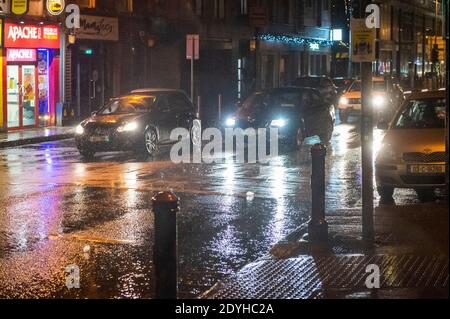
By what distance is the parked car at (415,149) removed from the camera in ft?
40.1

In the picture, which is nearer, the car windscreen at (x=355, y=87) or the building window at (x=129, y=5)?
the building window at (x=129, y=5)

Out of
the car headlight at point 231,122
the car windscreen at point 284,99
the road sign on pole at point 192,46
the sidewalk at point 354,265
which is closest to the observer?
the sidewalk at point 354,265

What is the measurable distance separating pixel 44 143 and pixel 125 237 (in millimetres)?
14864

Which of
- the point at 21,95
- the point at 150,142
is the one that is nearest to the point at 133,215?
the point at 150,142

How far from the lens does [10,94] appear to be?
2769cm

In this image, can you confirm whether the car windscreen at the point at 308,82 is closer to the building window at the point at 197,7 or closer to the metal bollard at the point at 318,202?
the building window at the point at 197,7

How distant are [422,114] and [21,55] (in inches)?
691

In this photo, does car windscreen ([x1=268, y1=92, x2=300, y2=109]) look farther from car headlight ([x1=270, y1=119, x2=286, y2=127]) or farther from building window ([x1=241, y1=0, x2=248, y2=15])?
building window ([x1=241, y1=0, x2=248, y2=15])

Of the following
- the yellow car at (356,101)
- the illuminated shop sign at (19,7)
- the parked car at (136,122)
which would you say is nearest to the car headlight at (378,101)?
the yellow car at (356,101)

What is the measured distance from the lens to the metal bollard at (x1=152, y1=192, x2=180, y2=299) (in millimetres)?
6016

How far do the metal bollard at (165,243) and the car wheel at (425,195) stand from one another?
739 centimetres

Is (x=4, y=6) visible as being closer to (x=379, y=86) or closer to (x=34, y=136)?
(x=34, y=136)
